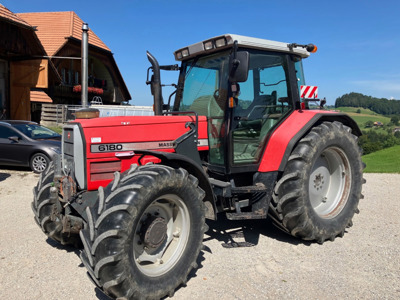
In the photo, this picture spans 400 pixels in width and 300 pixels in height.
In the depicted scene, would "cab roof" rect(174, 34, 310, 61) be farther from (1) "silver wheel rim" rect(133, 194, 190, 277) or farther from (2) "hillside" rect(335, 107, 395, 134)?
(2) "hillside" rect(335, 107, 395, 134)

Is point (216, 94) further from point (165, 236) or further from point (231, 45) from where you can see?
point (165, 236)

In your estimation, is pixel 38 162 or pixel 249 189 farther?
pixel 38 162

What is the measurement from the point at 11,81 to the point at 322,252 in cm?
1738

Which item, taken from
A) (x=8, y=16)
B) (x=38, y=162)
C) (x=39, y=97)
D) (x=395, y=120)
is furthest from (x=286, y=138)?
(x=395, y=120)

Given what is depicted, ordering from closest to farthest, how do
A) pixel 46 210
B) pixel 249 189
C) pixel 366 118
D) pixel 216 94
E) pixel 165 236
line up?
pixel 165 236 → pixel 46 210 → pixel 249 189 → pixel 216 94 → pixel 366 118

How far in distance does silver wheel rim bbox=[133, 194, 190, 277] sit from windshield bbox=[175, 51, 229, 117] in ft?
4.35

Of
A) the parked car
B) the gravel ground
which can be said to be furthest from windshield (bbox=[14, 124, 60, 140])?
the gravel ground

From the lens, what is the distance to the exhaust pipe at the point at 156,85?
175 inches

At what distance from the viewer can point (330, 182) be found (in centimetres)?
505

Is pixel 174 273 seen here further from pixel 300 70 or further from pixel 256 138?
pixel 300 70

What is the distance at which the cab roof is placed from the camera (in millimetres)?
3984

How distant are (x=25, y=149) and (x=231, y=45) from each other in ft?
25.3

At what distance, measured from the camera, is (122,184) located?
2955 millimetres

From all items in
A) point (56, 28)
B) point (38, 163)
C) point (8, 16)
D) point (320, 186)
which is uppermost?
point (56, 28)
